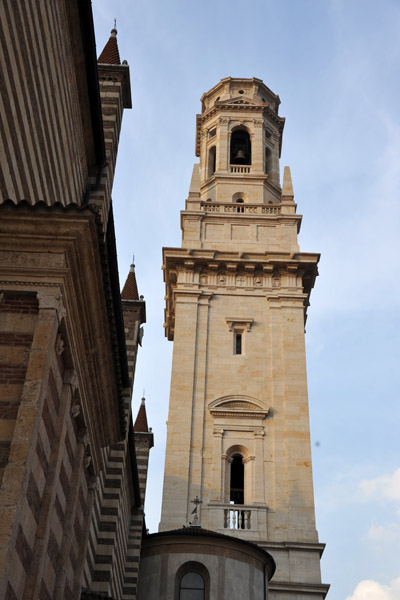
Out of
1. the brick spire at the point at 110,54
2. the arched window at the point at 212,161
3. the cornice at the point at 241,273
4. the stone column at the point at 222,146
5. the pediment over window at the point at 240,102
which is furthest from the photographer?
the pediment over window at the point at 240,102

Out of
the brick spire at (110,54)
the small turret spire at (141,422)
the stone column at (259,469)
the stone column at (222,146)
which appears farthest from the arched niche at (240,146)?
the brick spire at (110,54)

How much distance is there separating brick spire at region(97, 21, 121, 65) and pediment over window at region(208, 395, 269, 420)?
16.8m

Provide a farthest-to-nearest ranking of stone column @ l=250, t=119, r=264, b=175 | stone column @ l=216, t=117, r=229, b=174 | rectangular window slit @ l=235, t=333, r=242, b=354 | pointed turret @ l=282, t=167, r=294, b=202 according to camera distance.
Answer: stone column @ l=216, t=117, r=229, b=174
stone column @ l=250, t=119, r=264, b=175
pointed turret @ l=282, t=167, r=294, b=202
rectangular window slit @ l=235, t=333, r=242, b=354

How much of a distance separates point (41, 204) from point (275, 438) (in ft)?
81.7

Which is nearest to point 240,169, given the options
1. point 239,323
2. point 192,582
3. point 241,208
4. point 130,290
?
point 241,208

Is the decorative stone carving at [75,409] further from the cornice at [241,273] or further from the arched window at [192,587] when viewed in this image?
the cornice at [241,273]

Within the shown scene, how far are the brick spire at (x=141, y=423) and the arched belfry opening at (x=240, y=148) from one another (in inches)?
642

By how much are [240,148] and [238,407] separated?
17.9 meters

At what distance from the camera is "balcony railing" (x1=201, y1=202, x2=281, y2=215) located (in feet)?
131

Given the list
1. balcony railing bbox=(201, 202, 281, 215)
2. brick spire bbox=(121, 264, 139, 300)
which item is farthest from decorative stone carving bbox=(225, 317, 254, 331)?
brick spire bbox=(121, 264, 139, 300)

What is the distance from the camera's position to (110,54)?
2038 centimetres

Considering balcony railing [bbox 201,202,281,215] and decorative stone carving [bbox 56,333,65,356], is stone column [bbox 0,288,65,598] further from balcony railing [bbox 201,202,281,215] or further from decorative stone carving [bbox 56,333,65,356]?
balcony railing [bbox 201,202,281,215]

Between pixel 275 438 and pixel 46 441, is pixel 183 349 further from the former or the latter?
pixel 46 441

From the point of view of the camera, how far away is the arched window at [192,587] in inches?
909
